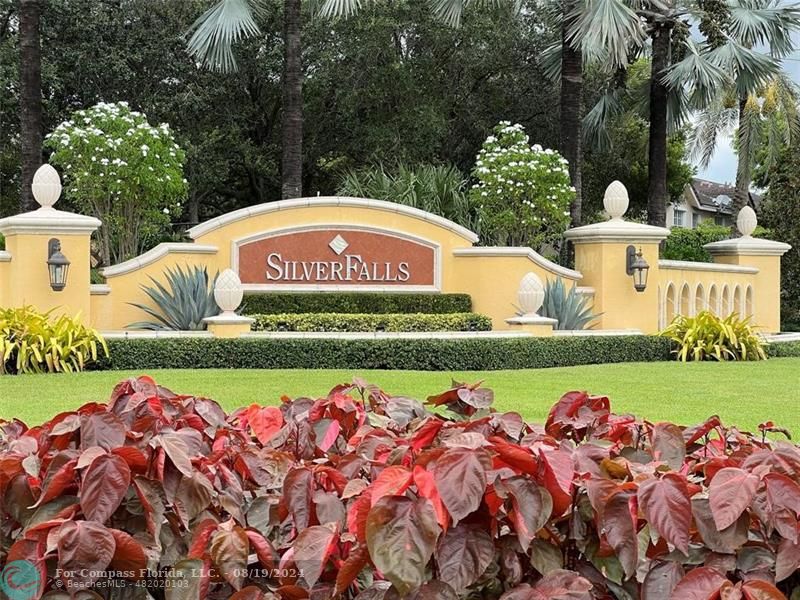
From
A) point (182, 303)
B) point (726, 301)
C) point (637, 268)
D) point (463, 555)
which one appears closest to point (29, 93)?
point (182, 303)

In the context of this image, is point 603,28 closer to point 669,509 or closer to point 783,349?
point 783,349

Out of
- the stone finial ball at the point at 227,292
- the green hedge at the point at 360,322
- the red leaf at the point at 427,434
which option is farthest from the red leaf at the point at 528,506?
the green hedge at the point at 360,322

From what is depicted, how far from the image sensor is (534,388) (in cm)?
1031

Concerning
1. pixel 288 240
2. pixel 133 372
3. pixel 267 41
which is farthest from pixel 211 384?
pixel 267 41

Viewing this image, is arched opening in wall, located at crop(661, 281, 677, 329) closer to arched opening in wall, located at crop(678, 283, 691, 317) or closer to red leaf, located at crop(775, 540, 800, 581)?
arched opening in wall, located at crop(678, 283, 691, 317)

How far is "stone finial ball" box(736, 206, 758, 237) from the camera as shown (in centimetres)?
1909

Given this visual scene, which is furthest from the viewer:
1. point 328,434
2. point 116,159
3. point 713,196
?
point 713,196

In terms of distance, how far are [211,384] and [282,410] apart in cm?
→ 719

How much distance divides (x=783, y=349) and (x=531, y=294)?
4495mm

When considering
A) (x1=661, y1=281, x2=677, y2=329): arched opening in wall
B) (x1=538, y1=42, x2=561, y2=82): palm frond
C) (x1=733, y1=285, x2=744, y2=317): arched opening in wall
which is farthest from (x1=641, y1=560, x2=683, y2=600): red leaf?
(x1=538, y1=42, x2=561, y2=82): palm frond

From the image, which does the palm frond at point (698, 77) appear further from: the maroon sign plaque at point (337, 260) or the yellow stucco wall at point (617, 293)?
the maroon sign plaque at point (337, 260)

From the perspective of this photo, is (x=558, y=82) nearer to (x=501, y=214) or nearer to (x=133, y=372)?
(x=501, y=214)

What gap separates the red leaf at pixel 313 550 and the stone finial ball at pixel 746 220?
18368 millimetres

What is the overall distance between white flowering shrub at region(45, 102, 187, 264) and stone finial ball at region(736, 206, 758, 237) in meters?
10.3
